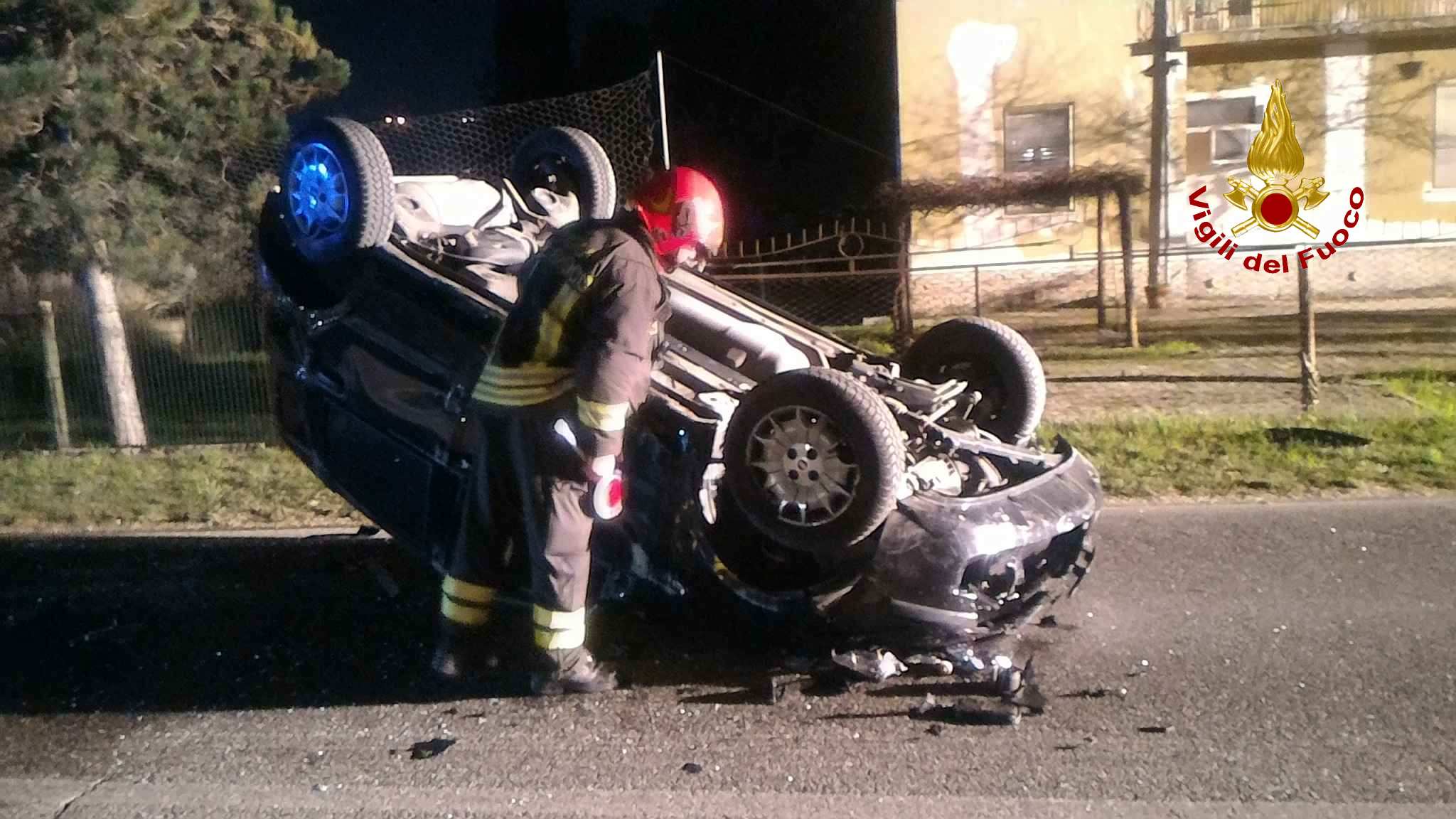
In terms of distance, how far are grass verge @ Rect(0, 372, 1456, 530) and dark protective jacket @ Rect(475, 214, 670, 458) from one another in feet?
11.5

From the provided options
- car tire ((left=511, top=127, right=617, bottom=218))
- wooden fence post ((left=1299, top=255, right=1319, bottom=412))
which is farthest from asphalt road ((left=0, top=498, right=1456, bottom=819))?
wooden fence post ((left=1299, top=255, right=1319, bottom=412))

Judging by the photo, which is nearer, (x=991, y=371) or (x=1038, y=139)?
(x=991, y=371)

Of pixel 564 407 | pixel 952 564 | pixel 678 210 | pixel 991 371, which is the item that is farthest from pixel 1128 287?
pixel 564 407

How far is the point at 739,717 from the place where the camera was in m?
4.20

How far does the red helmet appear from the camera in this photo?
14.6ft

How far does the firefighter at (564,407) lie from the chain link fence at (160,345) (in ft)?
22.6

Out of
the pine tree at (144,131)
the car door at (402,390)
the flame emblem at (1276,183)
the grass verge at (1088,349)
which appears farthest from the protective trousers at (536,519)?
the flame emblem at (1276,183)

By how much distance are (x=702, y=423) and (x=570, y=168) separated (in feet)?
7.09

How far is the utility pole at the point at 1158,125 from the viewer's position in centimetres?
1806

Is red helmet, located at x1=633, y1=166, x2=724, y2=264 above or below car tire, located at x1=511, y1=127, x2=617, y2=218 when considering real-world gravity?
below

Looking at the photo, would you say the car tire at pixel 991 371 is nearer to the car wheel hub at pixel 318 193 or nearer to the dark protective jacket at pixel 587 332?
the dark protective jacket at pixel 587 332

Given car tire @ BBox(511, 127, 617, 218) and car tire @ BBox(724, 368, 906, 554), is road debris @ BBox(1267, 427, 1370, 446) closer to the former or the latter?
car tire @ BBox(511, 127, 617, 218)

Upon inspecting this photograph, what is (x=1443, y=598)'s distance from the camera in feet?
16.8

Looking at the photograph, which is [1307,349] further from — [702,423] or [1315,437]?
[702,423]
